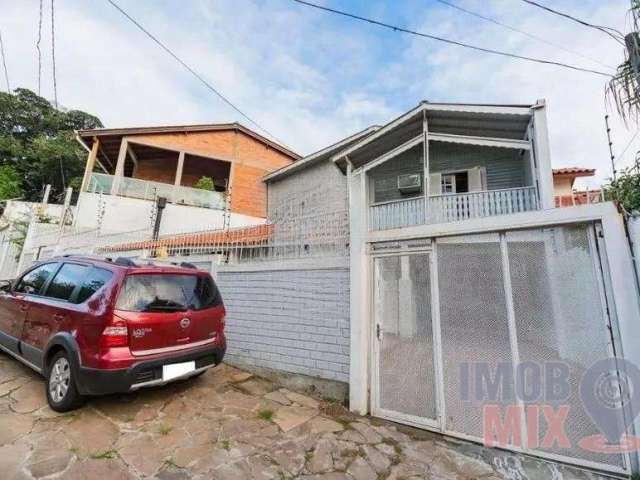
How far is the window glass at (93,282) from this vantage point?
354cm

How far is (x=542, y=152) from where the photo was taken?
612 centimetres

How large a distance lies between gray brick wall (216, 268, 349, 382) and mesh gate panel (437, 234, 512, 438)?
136 centimetres

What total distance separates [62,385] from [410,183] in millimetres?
8490

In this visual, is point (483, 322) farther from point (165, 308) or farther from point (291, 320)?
point (165, 308)

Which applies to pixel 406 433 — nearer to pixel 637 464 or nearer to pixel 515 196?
pixel 637 464

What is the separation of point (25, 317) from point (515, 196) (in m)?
8.72

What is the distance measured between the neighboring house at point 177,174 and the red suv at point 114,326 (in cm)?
946

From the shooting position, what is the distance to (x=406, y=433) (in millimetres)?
3602

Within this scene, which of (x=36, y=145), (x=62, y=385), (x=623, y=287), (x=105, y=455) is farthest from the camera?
(x=36, y=145)

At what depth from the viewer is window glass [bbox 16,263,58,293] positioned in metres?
4.43

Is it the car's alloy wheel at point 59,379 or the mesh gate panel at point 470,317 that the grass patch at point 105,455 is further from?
the mesh gate panel at point 470,317

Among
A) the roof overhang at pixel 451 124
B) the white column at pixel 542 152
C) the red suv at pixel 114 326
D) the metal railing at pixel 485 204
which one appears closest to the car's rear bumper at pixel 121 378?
the red suv at pixel 114 326

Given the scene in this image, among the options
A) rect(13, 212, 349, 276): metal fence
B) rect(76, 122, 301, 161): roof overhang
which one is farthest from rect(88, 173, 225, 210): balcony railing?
rect(13, 212, 349, 276): metal fence

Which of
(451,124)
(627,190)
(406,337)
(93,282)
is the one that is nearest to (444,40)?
(451,124)
